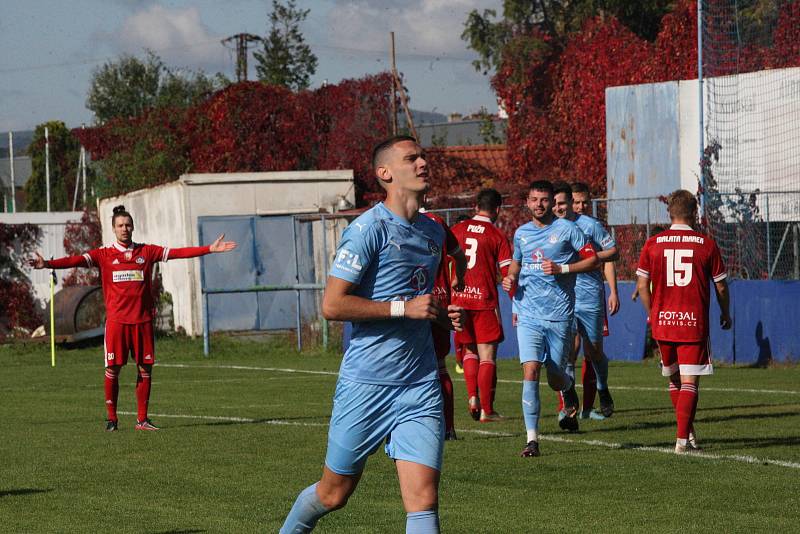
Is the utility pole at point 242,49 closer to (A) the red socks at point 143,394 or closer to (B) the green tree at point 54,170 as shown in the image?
(B) the green tree at point 54,170

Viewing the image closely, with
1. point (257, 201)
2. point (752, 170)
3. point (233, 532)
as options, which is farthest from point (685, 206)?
point (257, 201)

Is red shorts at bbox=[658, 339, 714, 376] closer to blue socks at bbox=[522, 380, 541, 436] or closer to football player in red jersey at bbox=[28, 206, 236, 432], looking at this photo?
blue socks at bbox=[522, 380, 541, 436]

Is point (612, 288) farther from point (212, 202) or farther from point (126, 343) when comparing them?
point (212, 202)

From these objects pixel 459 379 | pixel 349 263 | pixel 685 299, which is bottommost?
pixel 459 379

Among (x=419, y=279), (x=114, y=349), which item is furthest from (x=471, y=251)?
(x=419, y=279)

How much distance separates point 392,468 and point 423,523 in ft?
14.7

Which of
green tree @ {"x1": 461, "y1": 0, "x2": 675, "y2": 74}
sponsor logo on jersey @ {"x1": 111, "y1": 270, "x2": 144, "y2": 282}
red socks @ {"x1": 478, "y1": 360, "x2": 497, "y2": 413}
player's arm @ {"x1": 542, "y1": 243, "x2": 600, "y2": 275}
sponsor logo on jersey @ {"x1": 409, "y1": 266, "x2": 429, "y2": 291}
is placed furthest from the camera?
green tree @ {"x1": 461, "y1": 0, "x2": 675, "y2": 74}

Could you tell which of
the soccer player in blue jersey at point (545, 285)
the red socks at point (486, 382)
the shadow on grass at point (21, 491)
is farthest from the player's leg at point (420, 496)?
the red socks at point (486, 382)

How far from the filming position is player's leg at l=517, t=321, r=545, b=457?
10.8 m

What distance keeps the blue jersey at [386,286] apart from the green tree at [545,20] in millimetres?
37250

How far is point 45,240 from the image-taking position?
117ft

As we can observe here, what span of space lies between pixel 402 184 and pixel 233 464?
16.4ft

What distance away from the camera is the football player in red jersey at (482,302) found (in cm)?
1321

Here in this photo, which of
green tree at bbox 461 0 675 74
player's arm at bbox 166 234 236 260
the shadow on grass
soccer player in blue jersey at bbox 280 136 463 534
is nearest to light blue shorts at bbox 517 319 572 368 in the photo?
player's arm at bbox 166 234 236 260
